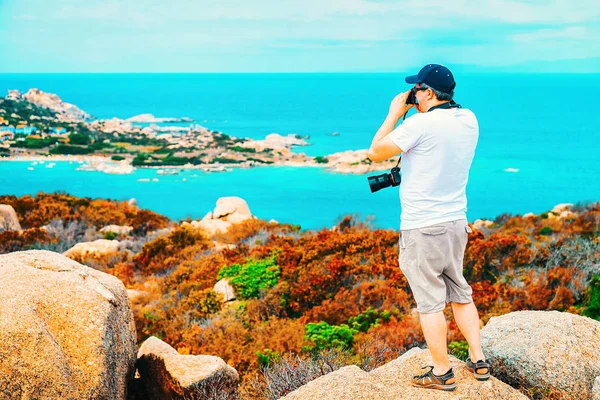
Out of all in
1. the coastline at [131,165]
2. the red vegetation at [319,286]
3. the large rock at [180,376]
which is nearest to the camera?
the large rock at [180,376]

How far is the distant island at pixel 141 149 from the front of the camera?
65319mm

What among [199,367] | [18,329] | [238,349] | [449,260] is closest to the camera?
[449,260]

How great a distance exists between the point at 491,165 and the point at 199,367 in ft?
228

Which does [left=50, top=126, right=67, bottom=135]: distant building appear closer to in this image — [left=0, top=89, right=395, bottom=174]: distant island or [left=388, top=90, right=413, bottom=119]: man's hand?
[left=0, top=89, right=395, bottom=174]: distant island

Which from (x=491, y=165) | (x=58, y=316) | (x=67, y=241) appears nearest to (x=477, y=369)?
(x=58, y=316)

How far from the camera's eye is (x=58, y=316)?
4.53 metres

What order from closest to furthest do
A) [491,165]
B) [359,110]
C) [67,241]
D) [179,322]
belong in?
[179,322] → [67,241] → [491,165] → [359,110]

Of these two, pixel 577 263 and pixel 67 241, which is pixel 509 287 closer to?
pixel 577 263

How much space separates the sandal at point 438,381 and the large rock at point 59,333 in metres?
2.38

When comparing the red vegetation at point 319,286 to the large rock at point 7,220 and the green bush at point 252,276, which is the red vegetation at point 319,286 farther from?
the large rock at point 7,220

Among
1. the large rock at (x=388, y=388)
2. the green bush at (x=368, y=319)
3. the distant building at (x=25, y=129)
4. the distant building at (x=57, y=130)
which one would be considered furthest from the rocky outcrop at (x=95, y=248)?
the distant building at (x=57, y=130)

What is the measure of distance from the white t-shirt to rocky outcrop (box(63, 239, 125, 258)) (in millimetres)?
9132

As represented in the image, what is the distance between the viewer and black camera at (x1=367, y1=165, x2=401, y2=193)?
4035mm

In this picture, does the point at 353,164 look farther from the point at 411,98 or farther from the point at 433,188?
the point at 433,188
